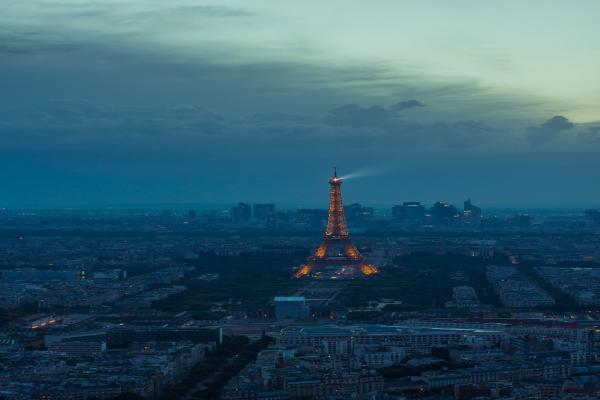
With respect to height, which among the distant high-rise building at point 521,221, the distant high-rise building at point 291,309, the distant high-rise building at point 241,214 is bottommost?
the distant high-rise building at point 291,309

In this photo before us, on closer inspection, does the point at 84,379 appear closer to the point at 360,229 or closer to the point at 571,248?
the point at 571,248

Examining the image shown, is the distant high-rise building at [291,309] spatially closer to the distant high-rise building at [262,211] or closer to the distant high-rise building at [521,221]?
the distant high-rise building at [521,221]

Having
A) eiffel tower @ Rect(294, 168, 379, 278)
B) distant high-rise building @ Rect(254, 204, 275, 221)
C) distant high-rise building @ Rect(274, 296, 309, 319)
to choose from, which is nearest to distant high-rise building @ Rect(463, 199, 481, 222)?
distant high-rise building @ Rect(254, 204, 275, 221)

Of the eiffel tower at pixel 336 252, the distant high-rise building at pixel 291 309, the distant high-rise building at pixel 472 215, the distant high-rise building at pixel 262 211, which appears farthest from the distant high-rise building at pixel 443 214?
the distant high-rise building at pixel 291 309

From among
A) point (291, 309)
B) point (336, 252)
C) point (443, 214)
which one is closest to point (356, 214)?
point (443, 214)

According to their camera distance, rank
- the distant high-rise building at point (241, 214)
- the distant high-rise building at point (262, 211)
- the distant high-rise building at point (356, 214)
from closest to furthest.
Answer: the distant high-rise building at point (356, 214) → the distant high-rise building at point (241, 214) → the distant high-rise building at point (262, 211)

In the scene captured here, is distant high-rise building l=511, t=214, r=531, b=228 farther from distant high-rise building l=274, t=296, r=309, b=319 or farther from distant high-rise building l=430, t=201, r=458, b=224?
distant high-rise building l=274, t=296, r=309, b=319

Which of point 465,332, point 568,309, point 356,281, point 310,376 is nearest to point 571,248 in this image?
point 356,281
